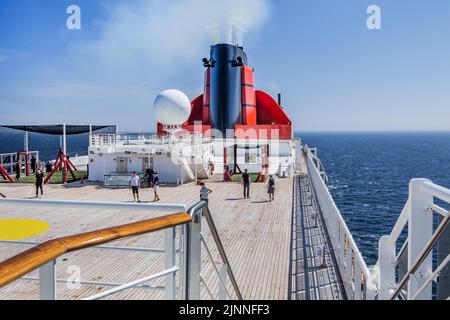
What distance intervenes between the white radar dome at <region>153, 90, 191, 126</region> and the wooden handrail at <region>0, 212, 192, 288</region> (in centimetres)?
2048

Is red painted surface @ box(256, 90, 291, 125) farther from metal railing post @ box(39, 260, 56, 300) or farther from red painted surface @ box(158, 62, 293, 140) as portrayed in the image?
metal railing post @ box(39, 260, 56, 300)

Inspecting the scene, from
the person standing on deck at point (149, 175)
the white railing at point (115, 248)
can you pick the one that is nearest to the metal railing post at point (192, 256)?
the white railing at point (115, 248)

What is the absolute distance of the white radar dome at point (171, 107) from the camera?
2206 centimetres

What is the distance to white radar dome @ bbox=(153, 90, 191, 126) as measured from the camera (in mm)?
22062

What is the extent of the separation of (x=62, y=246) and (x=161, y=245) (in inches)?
276

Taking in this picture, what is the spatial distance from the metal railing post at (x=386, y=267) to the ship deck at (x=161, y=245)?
1.75 meters

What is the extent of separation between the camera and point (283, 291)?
5961 millimetres

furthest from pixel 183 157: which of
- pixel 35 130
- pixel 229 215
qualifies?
pixel 35 130

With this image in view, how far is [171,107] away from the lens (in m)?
22.0

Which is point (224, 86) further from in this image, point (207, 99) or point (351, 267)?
point (351, 267)

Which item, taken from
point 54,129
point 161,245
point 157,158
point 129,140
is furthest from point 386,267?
point 54,129

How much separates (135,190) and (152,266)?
642cm

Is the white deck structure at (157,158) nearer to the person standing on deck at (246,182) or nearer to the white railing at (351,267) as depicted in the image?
the person standing on deck at (246,182)
